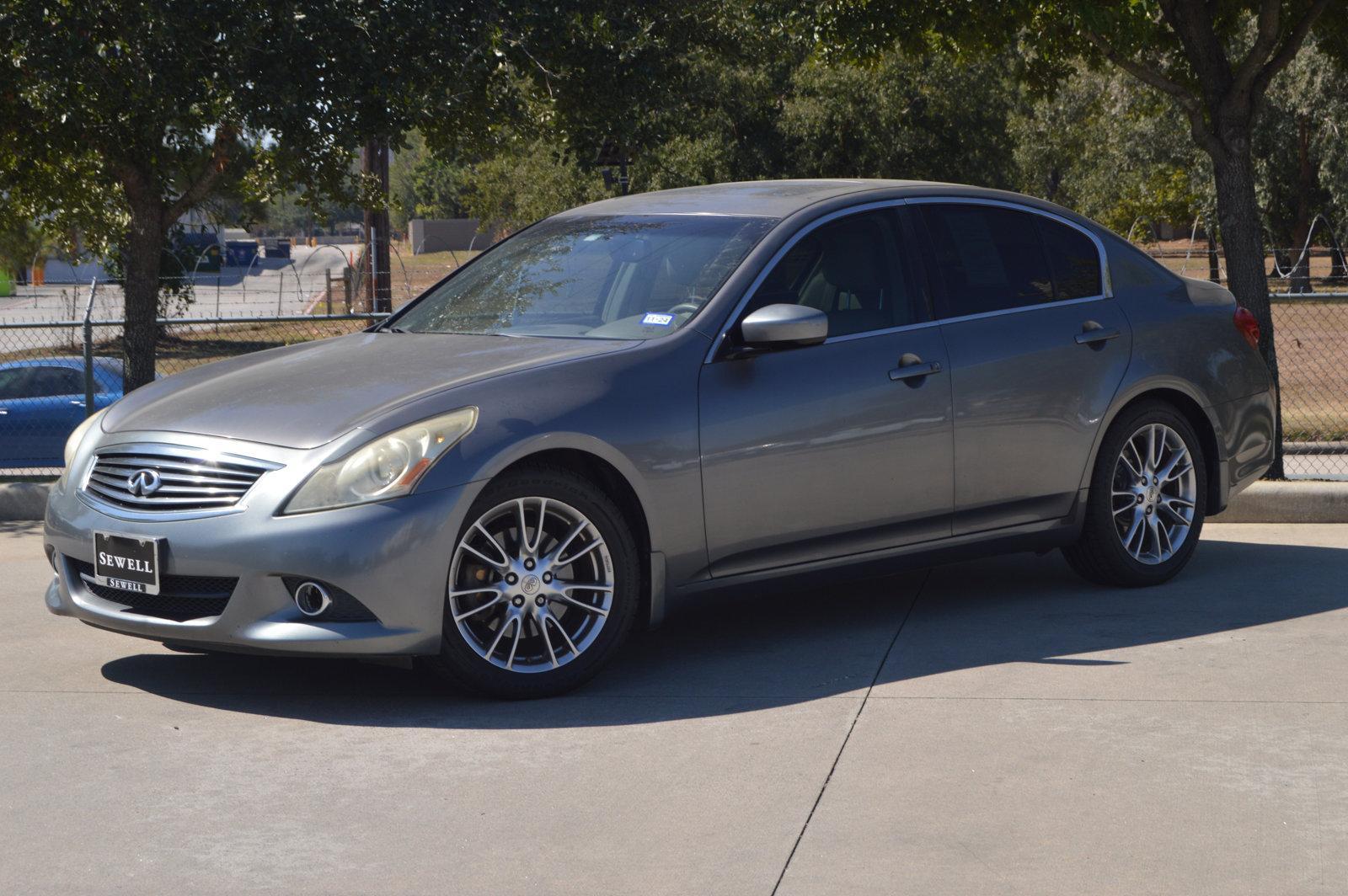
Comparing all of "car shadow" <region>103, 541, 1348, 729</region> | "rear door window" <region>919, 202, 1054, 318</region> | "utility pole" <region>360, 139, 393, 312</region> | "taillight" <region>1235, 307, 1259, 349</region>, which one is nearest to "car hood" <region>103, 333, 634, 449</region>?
"car shadow" <region>103, 541, 1348, 729</region>

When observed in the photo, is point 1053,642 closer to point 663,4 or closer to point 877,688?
point 877,688

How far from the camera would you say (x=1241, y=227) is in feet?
34.3

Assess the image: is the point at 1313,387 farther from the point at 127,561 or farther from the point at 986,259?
the point at 127,561

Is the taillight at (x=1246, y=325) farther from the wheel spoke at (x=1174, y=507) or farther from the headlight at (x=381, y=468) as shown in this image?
the headlight at (x=381, y=468)

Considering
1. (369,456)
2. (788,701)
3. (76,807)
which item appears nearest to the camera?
(76,807)

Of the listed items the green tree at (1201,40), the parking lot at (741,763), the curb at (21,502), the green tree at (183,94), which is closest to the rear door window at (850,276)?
the parking lot at (741,763)

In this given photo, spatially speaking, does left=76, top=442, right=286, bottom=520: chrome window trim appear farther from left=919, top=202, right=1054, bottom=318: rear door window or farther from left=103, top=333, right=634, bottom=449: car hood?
left=919, top=202, right=1054, bottom=318: rear door window

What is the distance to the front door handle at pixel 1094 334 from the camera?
6.91m

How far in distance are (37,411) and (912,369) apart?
35.9 ft

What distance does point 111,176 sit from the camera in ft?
39.7

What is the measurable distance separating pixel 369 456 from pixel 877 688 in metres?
1.89

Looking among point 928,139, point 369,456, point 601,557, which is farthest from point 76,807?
point 928,139

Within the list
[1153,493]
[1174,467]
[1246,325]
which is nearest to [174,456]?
[1153,493]

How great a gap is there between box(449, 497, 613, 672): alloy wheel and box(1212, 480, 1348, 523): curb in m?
4.88
